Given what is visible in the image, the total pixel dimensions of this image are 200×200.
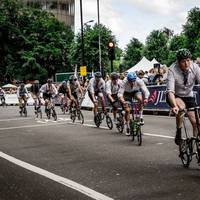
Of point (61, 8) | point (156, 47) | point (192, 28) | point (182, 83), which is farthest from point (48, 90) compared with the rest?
point (156, 47)

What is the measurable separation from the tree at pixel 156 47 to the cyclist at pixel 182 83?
103830 millimetres

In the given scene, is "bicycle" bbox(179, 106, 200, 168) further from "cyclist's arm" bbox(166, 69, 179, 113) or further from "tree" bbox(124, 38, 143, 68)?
"tree" bbox(124, 38, 143, 68)

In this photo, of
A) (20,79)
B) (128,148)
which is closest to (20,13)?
(20,79)

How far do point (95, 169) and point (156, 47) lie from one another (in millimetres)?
108125

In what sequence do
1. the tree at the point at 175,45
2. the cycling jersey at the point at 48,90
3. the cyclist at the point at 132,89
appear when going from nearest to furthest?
the cyclist at the point at 132,89, the cycling jersey at the point at 48,90, the tree at the point at 175,45

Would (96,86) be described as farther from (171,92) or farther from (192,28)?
(192,28)

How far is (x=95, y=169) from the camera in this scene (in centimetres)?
826

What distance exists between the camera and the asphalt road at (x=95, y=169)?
6.39 meters

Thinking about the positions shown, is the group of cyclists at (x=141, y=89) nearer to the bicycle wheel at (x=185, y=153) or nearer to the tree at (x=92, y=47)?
the bicycle wheel at (x=185, y=153)

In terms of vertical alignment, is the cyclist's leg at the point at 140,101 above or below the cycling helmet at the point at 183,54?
below

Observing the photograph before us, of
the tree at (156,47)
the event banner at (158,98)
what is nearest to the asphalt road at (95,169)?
the event banner at (158,98)

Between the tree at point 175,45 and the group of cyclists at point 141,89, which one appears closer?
the group of cyclists at point 141,89

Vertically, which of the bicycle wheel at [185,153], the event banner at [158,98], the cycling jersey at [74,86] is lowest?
the bicycle wheel at [185,153]

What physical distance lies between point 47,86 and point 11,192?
1521 cm
